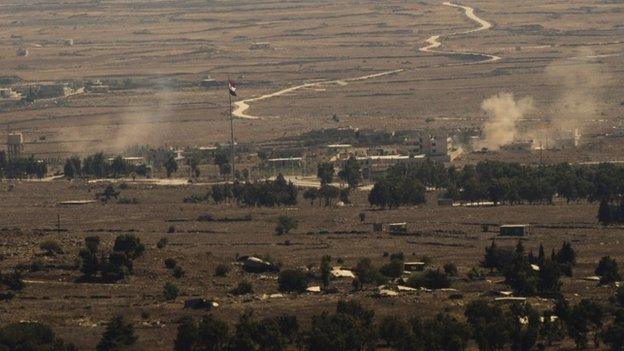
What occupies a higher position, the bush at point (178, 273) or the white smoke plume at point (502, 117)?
the bush at point (178, 273)

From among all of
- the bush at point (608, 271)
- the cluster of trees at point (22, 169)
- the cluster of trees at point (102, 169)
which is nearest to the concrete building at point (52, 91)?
the cluster of trees at point (22, 169)

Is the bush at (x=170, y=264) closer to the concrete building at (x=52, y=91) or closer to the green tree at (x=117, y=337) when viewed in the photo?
the green tree at (x=117, y=337)

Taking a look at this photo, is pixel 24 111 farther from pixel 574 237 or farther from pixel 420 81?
pixel 574 237

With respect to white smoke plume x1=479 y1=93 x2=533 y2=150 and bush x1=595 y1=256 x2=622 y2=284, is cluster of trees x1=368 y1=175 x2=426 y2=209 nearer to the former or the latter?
white smoke plume x1=479 y1=93 x2=533 y2=150

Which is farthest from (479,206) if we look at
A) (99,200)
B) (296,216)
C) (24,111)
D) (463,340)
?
(24,111)

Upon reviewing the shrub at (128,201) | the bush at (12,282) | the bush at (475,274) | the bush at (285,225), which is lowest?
the shrub at (128,201)

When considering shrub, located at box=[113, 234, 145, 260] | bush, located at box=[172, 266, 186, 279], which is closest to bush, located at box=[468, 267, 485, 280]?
bush, located at box=[172, 266, 186, 279]

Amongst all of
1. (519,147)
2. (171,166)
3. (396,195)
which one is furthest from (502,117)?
(396,195)

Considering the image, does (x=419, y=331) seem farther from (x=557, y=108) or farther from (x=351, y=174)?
(x=557, y=108)
